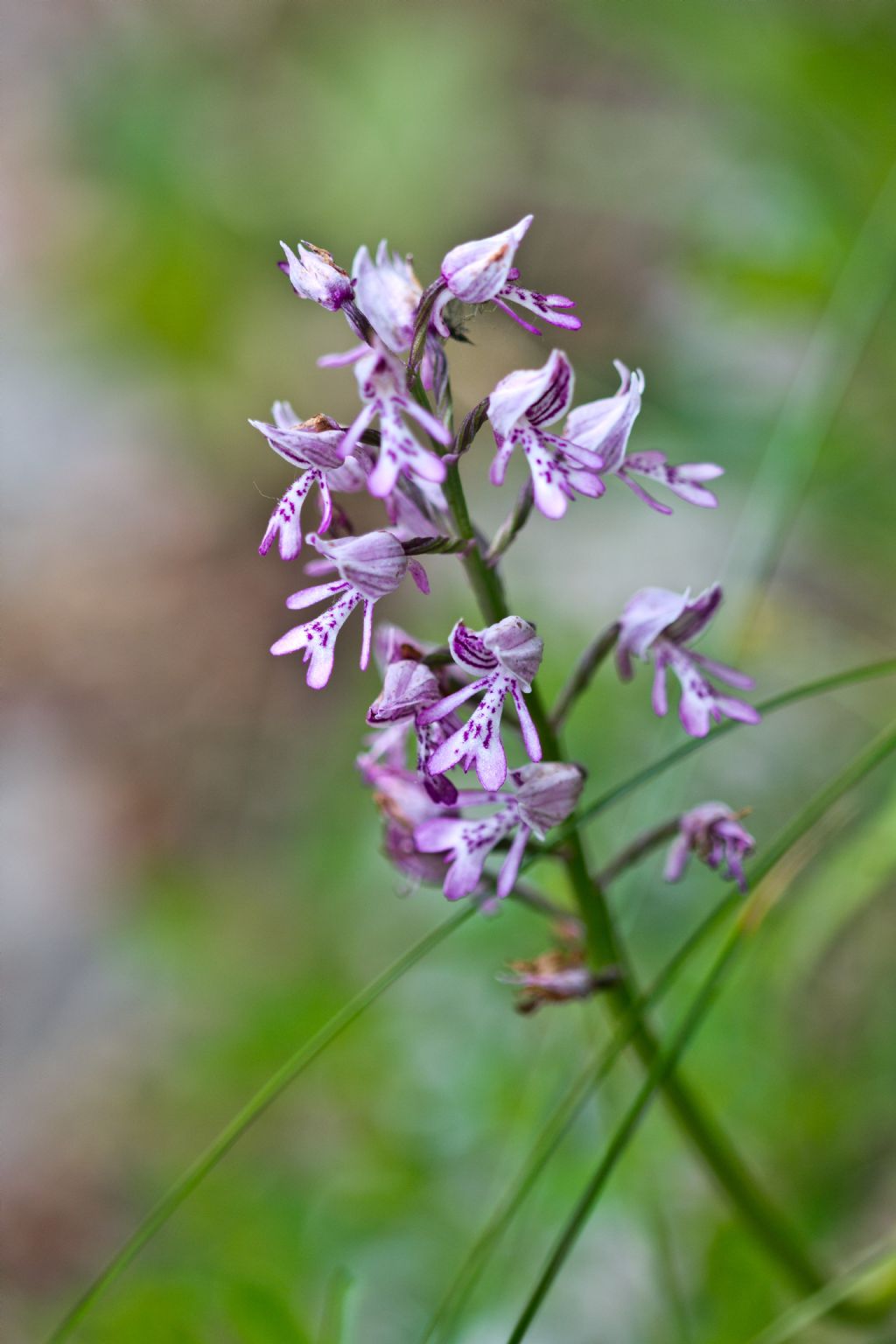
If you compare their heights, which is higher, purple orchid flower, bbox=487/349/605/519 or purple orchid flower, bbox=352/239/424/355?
purple orchid flower, bbox=352/239/424/355

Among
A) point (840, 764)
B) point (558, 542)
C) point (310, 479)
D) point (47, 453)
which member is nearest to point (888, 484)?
point (840, 764)

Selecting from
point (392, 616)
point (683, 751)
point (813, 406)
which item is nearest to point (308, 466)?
point (683, 751)

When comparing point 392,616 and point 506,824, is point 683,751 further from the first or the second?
point 392,616

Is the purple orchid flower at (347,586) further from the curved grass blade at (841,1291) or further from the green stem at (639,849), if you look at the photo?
the curved grass blade at (841,1291)

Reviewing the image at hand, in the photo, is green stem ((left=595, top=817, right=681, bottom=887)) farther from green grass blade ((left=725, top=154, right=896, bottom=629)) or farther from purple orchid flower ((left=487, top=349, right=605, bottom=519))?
green grass blade ((left=725, top=154, right=896, bottom=629))

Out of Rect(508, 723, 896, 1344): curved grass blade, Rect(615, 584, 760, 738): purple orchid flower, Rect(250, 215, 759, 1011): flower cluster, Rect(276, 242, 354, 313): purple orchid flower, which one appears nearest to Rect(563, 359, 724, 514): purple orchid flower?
Rect(250, 215, 759, 1011): flower cluster
